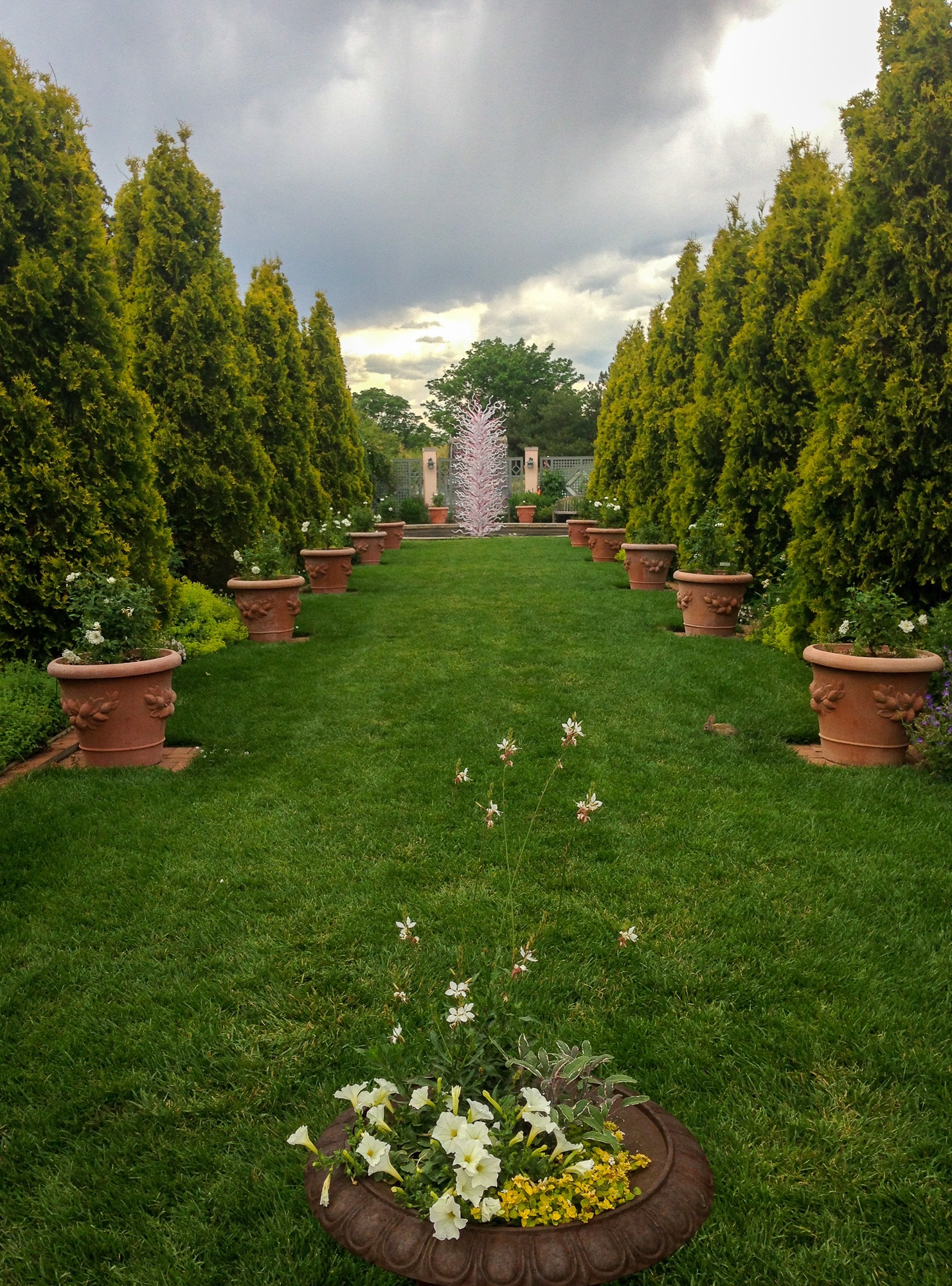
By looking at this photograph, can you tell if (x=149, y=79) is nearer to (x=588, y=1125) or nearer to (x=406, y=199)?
(x=406, y=199)

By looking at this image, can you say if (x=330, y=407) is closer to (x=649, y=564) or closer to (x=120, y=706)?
(x=649, y=564)

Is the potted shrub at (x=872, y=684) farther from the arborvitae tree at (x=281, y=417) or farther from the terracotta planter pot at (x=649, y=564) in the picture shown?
the arborvitae tree at (x=281, y=417)

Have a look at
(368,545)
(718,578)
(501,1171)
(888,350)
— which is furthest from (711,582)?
(368,545)

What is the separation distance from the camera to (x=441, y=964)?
2.61m

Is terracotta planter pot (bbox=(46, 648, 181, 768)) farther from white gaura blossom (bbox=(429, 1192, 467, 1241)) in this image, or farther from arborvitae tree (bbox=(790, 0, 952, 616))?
arborvitae tree (bbox=(790, 0, 952, 616))

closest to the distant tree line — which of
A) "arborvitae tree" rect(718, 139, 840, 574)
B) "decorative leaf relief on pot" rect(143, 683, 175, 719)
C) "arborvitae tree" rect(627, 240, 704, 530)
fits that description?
"arborvitae tree" rect(718, 139, 840, 574)

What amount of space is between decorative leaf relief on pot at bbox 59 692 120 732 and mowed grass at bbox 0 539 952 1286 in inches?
12.8

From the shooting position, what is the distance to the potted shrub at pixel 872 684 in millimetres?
4352

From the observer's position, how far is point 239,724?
5.29 meters

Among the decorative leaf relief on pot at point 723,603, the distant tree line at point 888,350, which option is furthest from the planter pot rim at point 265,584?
the distant tree line at point 888,350

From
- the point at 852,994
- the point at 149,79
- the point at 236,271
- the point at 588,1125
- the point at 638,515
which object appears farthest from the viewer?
the point at 638,515

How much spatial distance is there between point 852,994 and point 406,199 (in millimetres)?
9362

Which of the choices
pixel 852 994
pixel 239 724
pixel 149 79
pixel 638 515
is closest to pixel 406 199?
pixel 149 79

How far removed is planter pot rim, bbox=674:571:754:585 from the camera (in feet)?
25.1
